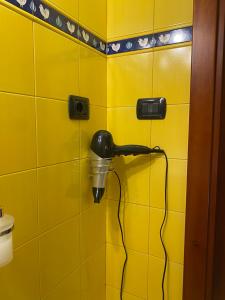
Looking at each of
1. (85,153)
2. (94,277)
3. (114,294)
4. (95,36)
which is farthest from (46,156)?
(114,294)

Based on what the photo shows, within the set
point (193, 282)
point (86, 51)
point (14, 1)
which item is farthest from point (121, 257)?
point (14, 1)

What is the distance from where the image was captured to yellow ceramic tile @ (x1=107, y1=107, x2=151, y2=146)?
96 centimetres

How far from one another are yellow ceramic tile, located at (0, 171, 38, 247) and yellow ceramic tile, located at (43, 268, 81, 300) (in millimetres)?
267

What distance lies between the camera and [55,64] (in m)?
0.73

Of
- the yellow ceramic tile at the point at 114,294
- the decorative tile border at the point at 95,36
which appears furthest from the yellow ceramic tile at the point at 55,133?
the yellow ceramic tile at the point at 114,294

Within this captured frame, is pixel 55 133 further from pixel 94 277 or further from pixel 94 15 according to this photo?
pixel 94 277

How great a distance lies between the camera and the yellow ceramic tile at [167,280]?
942 millimetres

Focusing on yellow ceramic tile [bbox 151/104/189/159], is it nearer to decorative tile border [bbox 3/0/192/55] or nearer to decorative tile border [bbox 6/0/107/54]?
decorative tile border [bbox 3/0/192/55]

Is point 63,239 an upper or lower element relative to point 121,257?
upper

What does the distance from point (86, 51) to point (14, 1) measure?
33 cm

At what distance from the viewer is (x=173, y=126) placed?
892 mm

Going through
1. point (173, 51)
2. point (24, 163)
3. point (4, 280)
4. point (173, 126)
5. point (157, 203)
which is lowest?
point (4, 280)

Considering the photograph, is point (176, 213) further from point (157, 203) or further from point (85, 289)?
point (85, 289)

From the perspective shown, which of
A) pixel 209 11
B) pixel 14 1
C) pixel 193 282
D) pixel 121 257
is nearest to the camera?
pixel 14 1
